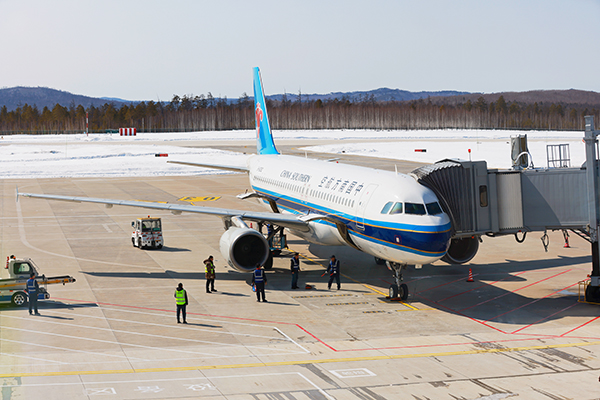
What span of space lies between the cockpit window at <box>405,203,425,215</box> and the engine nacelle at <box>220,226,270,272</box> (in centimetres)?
739

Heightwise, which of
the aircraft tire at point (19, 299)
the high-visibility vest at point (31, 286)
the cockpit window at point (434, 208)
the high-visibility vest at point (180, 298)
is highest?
the cockpit window at point (434, 208)

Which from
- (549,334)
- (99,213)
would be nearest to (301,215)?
(549,334)

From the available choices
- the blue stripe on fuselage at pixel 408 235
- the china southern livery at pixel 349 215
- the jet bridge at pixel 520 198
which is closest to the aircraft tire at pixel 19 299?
the china southern livery at pixel 349 215

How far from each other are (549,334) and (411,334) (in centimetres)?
480

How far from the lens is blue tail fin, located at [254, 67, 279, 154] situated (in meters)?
44.8

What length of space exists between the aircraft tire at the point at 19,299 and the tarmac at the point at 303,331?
0.43 m

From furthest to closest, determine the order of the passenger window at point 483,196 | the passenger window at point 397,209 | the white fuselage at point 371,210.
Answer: the passenger window at point 483,196, the passenger window at point 397,209, the white fuselage at point 371,210

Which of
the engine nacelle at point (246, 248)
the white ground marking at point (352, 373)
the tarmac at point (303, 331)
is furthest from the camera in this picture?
the engine nacelle at point (246, 248)

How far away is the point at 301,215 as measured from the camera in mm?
31625

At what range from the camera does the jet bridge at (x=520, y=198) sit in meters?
25.9

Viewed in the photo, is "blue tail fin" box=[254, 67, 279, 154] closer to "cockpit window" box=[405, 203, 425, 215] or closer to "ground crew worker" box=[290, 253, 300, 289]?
"ground crew worker" box=[290, 253, 300, 289]

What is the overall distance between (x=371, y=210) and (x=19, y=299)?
573 inches

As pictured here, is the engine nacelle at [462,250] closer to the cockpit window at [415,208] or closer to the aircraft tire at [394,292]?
the aircraft tire at [394,292]

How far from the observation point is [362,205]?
1035 inches
